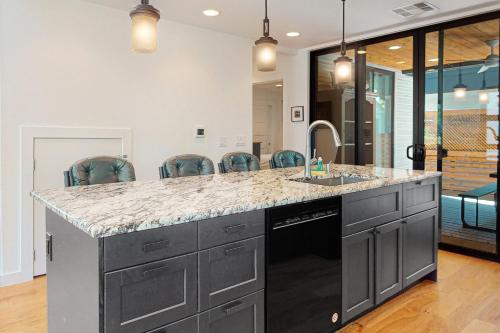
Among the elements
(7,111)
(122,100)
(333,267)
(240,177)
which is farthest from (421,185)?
(7,111)

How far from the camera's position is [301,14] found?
3.89 m

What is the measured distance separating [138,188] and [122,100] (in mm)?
1894

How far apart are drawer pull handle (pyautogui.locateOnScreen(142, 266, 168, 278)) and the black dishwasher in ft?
1.75

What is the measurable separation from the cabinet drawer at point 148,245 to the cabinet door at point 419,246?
1.81 m

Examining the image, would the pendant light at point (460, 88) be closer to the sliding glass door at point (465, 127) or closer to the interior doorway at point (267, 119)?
the sliding glass door at point (465, 127)

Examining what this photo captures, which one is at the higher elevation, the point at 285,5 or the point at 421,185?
the point at 285,5

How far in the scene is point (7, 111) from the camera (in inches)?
121

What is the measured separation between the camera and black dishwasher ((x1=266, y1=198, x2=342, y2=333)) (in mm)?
1761

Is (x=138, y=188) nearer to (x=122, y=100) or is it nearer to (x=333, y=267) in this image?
(x=333, y=267)

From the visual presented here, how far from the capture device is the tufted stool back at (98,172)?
2.33m

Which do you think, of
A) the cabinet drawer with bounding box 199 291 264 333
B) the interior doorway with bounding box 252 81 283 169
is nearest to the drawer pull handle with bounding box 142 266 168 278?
the cabinet drawer with bounding box 199 291 264 333

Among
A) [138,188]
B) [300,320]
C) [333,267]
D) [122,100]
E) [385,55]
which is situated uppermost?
[385,55]

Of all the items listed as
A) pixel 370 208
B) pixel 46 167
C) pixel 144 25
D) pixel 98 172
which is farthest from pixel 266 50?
pixel 46 167

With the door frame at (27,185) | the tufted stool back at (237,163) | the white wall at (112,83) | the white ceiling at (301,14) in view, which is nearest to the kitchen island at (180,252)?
the tufted stool back at (237,163)
